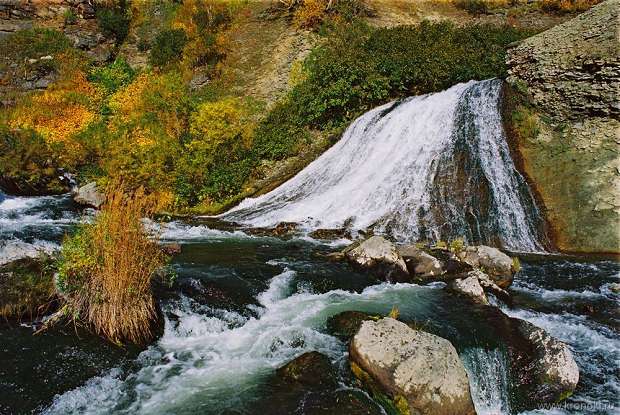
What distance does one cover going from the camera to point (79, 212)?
622 inches

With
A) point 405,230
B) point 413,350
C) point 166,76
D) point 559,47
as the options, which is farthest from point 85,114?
point 413,350

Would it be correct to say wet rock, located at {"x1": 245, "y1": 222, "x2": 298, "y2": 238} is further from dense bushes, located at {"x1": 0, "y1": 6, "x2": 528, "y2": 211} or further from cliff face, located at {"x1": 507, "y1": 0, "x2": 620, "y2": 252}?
cliff face, located at {"x1": 507, "y1": 0, "x2": 620, "y2": 252}

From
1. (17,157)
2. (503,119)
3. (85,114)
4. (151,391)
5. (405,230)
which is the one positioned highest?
(85,114)

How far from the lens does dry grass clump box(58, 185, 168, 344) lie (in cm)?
584

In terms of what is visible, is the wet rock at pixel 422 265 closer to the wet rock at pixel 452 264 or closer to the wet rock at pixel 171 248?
the wet rock at pixel 452 264

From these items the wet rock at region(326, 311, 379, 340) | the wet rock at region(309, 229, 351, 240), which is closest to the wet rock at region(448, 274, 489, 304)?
the wet rock at region(326, 311, 379, 340)

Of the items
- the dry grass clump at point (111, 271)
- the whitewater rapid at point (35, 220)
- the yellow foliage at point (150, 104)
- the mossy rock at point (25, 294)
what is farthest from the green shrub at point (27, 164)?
the dry grass clump at point (111, 271)

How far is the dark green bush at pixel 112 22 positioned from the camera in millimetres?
29688

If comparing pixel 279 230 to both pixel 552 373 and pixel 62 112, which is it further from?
pixel 62 112

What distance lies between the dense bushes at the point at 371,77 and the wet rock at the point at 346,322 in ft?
39.8

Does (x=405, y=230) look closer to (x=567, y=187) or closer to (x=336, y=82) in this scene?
(x=567, y=187)

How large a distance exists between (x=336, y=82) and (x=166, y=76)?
10.4 m

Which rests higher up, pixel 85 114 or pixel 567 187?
pixel 85 114

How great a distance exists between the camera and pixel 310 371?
18.8ft
